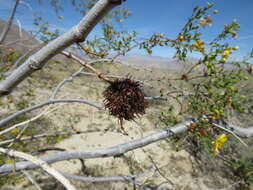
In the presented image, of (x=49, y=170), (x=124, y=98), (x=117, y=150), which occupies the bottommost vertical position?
(x=117, y=150)

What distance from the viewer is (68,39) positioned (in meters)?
0.57

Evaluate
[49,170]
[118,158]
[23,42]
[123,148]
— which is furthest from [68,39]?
[118,158]

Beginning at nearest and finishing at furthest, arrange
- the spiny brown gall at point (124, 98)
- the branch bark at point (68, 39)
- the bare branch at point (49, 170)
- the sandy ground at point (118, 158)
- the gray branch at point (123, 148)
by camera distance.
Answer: the branch bark at point (68, 39)
the bare branch at point (49, 170)
the spiny brown gall at point (124, 98)
the gray branch at point (123, 148)
the sandy ground at point (118, 158)

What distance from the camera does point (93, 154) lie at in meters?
1.52

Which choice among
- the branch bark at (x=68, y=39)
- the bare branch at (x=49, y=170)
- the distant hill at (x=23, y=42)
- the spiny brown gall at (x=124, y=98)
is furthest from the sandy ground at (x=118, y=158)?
the branch bark at (x=68, y=39)

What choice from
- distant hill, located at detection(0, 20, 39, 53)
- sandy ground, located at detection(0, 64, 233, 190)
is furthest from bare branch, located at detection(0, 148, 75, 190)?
sandy ground, located at detection(0, 64, 233, 190)

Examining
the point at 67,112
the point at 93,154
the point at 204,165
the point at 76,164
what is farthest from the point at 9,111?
the point at 204,165

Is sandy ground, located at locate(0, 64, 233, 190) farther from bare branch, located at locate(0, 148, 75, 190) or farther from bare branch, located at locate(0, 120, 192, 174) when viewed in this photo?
bare branch, located at locate(0, 148, 75, 190)

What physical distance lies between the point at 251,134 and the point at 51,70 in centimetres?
1007

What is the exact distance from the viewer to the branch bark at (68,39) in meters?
0.48

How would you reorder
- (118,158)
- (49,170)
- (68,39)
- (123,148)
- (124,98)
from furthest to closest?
(118,158), (123,148), (124,98), (49,170), (68,39)

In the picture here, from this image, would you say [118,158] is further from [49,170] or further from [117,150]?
[49,170]

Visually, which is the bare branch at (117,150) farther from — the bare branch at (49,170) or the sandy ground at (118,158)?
the sandy ground at (118,158)

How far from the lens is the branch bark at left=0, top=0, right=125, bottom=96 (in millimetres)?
475
